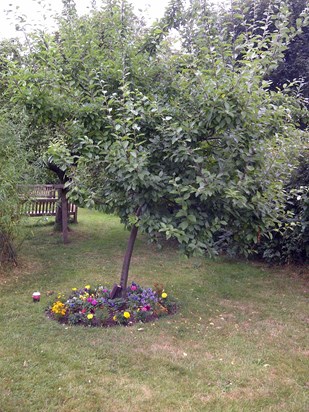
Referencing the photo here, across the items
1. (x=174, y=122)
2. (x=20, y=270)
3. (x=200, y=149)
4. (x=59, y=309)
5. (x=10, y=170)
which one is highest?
(x=174, y=122)

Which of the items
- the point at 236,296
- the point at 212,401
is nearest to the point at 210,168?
the point at 212,401

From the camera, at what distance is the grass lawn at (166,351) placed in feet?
9.18

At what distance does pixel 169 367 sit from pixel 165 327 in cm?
81

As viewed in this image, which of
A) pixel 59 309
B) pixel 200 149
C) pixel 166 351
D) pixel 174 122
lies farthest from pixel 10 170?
pixel 166 351

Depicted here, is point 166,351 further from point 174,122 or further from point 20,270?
point 20,270

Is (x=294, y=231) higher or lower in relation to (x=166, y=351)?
higher

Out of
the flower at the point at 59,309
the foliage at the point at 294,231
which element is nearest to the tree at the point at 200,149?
the flower at the point at 59,309

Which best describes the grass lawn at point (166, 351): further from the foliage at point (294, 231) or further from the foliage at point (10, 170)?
the foliage at point (10, 170)

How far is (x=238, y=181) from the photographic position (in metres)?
3.32

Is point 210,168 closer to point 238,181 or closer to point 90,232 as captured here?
point 238,181

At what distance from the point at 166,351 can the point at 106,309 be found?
902 millimetres

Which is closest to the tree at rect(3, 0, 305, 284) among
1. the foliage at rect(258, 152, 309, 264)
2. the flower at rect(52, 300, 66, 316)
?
the flower at rect(52, 300, 66, 316)

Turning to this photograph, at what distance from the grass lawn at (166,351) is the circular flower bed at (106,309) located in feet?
0.44

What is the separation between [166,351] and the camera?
3.53 m
